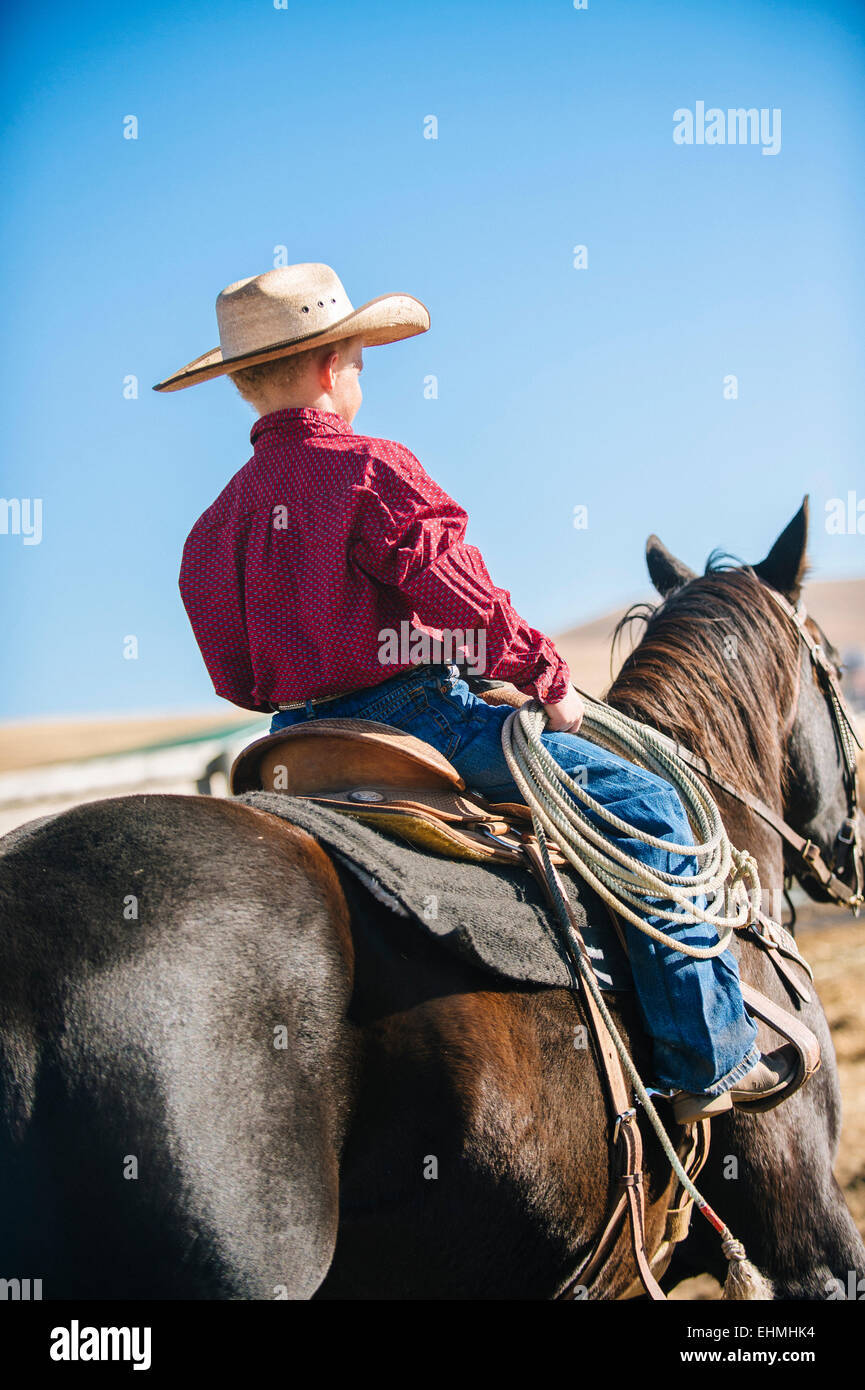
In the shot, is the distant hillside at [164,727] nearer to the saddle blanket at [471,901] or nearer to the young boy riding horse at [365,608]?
the young boy riding horse at [365,608]

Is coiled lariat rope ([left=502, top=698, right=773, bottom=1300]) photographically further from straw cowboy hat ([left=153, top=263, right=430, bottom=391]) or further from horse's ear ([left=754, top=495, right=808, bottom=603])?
horse's ear ([left=754, top=495, right=808, bottom=603])

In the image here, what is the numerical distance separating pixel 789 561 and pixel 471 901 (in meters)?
2.46

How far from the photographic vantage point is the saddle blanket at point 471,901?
2.27 meters

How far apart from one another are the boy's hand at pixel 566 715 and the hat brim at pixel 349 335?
1145 millimetres

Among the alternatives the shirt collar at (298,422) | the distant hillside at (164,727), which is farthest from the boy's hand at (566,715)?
the distant hillside at (164,727)

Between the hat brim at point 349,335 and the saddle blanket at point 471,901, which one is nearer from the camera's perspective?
the saddle blanket at point 471,901

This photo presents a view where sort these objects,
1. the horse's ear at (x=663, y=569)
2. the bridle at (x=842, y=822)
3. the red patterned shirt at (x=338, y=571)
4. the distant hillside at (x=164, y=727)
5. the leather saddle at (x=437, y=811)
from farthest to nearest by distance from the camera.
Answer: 1. the distant hillside at (x=164, y=727)
2. the horse's ear at (x=663, y=569)
3. the bridle at (x=842, y=822)
4. the red patterned shirt at (x=338, y=571)
5. the leather saddle at (x=437, y=811)

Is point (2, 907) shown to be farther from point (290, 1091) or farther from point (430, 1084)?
point (430, 1084)

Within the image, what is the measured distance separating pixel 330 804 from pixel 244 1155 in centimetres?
88

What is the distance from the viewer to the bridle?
4.12 meters

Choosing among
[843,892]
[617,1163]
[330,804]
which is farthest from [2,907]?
[843,892]

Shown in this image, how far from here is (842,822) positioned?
4438 millimetres

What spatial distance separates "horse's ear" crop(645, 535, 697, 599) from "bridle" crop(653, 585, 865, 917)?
543mm

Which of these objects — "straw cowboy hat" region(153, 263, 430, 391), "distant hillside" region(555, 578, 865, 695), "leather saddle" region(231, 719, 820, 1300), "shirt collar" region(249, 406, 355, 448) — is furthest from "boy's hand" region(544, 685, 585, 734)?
"distant hillside" region(555, 578, 865, 695)
